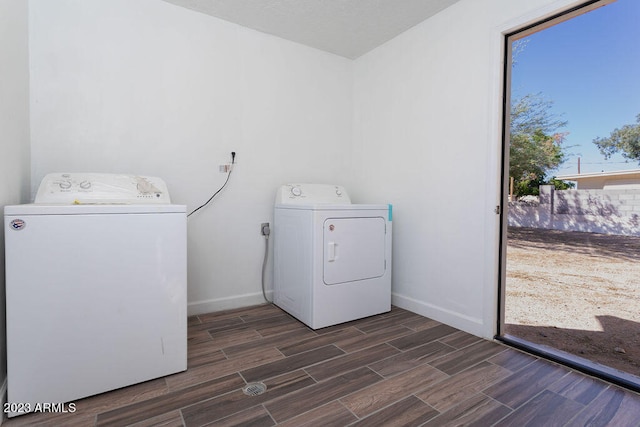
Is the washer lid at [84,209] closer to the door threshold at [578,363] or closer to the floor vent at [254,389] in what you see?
the floor vent at [254,389]

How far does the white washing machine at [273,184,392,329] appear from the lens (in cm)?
214

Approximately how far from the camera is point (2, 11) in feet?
4.49

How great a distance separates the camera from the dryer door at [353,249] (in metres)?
2.17

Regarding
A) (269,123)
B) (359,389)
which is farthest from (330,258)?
(269,123)

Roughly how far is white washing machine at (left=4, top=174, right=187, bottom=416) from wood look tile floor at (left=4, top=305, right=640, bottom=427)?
0.40 ft

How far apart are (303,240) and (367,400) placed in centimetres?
112

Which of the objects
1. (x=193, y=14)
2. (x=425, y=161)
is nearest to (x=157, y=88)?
(x=193, y=14)

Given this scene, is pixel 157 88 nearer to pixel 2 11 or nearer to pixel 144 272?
pixel 2 11

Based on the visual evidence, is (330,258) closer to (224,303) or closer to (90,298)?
(224,303)

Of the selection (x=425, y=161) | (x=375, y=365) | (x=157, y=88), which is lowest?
(x=375, y=365)

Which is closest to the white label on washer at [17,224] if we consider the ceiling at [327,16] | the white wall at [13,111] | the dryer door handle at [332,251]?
the white wall at [13,111]

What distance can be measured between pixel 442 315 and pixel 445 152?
48.0 inches

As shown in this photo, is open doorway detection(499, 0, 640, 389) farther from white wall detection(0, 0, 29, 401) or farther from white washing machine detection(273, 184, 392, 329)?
white wall detection(0, 0, 29, 401)

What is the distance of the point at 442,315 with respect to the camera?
2.27 m
